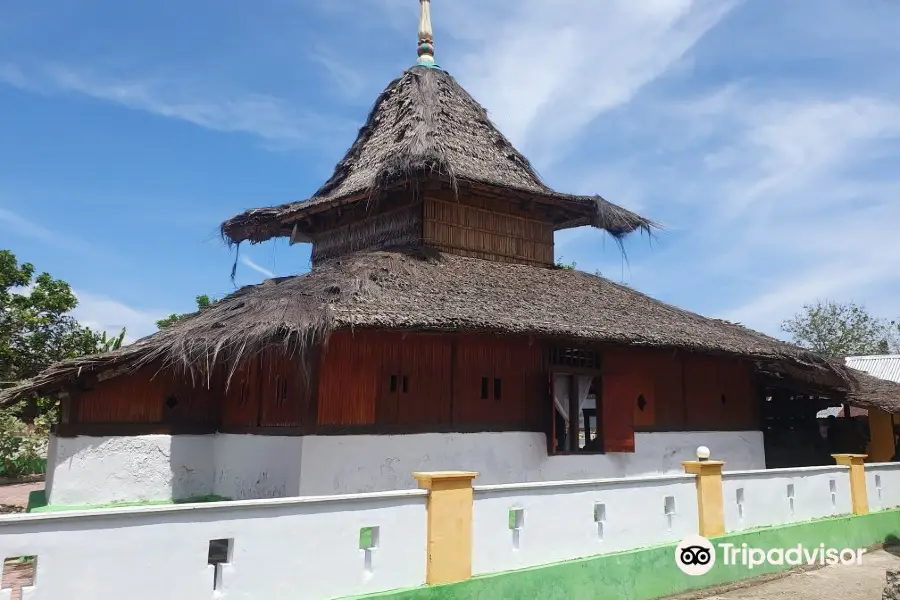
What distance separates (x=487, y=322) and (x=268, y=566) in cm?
416

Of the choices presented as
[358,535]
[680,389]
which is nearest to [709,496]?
[680,389]

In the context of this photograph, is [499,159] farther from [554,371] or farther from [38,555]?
[38,555]

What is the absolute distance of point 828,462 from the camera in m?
15.4

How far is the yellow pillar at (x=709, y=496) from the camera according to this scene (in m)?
8.18

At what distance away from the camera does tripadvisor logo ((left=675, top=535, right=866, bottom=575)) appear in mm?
7898

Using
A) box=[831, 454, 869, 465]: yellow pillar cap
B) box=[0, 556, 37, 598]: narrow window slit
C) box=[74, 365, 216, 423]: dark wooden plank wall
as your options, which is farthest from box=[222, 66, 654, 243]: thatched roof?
box=[0, 556, 37, 598]: narrow window slit

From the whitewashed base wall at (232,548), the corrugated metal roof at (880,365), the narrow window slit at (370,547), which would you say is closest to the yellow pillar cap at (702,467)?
the whitewashed base wall at (232,548)

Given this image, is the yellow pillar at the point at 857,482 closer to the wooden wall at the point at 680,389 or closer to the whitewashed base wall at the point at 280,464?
the wooden wall at the point at 680,389

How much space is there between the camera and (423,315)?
26.8 ft

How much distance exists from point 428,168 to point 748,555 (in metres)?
6.45

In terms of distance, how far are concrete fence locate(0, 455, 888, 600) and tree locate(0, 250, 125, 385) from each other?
643 inches

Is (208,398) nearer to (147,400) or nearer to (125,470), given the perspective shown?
(147,400)

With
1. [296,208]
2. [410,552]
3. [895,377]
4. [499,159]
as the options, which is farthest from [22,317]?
[895,377]

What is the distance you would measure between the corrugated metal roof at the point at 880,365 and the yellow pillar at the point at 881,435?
10.2 meters
